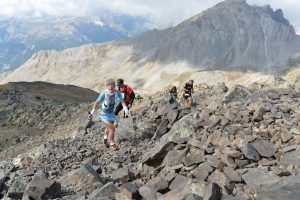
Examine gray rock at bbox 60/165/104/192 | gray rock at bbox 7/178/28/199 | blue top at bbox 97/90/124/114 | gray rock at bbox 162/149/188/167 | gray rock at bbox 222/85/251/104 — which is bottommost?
gray rock at bbox 7/178/28/199

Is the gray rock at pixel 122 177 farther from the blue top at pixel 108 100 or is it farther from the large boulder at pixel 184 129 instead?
the blue top at pixel 108 100

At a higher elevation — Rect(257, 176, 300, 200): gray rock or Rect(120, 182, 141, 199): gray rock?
Rect(257, 176, 300, 200): gray rock

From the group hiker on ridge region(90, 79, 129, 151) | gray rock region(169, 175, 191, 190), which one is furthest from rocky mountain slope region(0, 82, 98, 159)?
gray rock region(169, 175, 191, 190)

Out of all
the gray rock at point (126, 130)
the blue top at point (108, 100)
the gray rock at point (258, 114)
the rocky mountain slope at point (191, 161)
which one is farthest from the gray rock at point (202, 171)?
the gray rock at point (126, 130)

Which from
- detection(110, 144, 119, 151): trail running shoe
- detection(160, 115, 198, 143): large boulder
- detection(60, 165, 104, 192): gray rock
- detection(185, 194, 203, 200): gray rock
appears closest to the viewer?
detection(185, 194, 203, 200): gray rock

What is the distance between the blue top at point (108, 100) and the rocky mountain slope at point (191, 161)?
Result: 187 centimetres

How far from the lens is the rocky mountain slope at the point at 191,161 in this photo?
11038 millimetres

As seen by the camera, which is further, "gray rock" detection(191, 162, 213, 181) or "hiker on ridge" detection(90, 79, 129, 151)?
"hiker on ridge" detection(90, 79, 129, 151)

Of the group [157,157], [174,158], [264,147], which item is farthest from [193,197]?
[157,157]

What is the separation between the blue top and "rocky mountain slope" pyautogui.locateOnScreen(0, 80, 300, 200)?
6.14ft

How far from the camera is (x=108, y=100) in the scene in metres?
18.2

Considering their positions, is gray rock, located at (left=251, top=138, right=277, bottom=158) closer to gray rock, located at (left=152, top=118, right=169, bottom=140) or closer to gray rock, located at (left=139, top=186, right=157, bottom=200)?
gray rock, located at (left=139, top=186, right=157, bottom=200)

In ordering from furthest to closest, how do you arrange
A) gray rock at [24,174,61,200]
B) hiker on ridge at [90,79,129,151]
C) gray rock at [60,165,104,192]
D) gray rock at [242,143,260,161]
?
hiker on ridge at [90,79,129,151] < gray rock at [60,165,104,192] < gray rock at [242,143,260,161] < gray rock at [24,174,61,200]

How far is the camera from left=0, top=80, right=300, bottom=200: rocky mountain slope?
11.0 meters
